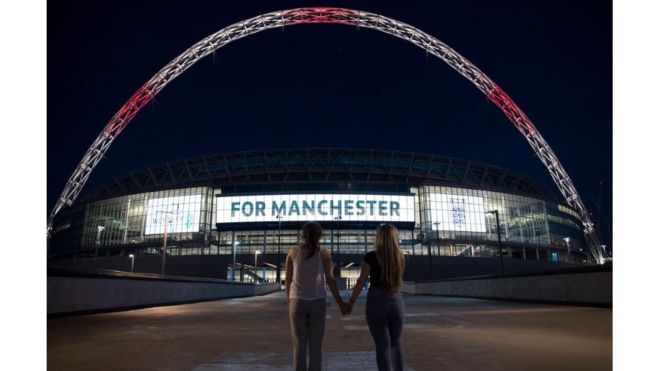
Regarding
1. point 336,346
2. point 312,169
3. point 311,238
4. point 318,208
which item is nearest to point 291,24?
point 318,208

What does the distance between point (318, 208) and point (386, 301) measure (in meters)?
79.1

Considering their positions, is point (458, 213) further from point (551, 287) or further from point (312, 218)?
point (551, 287)

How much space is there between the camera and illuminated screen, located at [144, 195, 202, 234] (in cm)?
8550

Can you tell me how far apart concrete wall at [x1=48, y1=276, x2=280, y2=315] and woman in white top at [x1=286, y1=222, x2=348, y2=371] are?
11.3 m

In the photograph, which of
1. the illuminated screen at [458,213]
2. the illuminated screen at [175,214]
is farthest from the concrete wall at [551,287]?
the illuminated screen at [175,214]

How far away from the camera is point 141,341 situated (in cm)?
886

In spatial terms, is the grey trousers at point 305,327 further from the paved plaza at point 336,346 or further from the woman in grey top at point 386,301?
Result: the paved plaza at point 336,346

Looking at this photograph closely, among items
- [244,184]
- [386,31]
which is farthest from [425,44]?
[244,184]

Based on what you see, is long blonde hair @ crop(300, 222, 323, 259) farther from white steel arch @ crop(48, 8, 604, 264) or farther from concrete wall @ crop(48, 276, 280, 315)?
white steel arch @ crop(48, 8, 604, 264)

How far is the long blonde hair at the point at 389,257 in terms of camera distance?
16.2 feet

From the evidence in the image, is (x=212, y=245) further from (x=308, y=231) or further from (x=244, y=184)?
(x=308, y=231)

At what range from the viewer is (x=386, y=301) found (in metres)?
4.93

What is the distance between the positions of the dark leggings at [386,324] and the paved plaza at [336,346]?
130cm

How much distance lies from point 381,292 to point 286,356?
2.92 m
